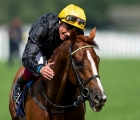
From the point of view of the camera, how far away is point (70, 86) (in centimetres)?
702

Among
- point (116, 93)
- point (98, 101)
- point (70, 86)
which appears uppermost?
point (98, 101)

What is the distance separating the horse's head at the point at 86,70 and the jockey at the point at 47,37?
44cm

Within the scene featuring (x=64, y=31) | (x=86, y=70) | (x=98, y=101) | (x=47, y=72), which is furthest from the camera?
(x=64, y=31)

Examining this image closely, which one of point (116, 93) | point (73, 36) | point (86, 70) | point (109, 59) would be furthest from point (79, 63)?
point (109, 59)

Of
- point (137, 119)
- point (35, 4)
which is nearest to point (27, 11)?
point (35, 4)

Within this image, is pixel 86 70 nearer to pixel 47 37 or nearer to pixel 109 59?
pixel 47 37

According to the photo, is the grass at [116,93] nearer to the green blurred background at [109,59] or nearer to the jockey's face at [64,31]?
the green blurred background at [109,59]

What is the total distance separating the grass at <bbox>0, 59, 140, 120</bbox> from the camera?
43.4ft

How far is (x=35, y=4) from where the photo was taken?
47.6 m

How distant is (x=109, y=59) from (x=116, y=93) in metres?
17.6

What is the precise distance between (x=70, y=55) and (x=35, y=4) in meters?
41.2

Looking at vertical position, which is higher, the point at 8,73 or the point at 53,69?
the point at 53,69

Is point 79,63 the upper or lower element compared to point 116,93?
upper

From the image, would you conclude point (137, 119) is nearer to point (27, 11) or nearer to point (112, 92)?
point (112, 92)
